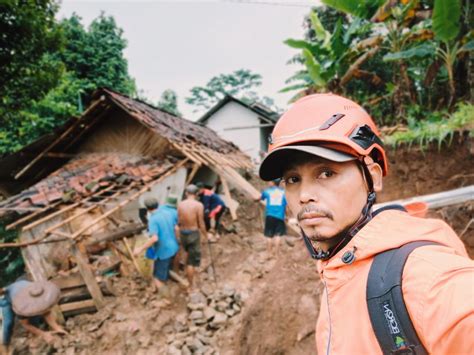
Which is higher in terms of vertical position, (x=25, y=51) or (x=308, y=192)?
(x=25, y=51)

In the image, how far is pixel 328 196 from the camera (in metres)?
1.03

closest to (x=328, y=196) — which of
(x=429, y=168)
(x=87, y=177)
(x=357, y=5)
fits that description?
(x=429, y=168)

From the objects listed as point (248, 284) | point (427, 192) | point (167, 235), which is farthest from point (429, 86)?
point (167, 235)

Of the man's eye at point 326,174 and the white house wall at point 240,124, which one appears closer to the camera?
the man's eye at point 326,174

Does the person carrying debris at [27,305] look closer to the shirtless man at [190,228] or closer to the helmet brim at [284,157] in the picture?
the shirtless man at [190,228]

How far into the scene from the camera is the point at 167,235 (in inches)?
206

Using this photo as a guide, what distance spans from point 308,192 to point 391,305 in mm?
463

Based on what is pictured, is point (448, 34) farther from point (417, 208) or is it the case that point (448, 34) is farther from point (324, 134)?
point (324, 134)

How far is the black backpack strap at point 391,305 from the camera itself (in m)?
0.72

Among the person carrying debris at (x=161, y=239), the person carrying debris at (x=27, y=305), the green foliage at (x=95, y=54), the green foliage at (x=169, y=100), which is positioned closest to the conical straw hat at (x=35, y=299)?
the person carrying debris at (x=27, y=305)

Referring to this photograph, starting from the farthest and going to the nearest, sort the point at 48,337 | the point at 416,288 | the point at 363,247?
the point at 48,337
the point at 363,247
the point at 416,288

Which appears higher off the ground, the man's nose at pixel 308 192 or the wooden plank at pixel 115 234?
the man's nose at pixel 308 192

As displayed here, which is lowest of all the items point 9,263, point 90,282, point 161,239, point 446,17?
point 9,263

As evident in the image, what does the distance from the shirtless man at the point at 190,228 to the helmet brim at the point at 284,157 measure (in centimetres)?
455
